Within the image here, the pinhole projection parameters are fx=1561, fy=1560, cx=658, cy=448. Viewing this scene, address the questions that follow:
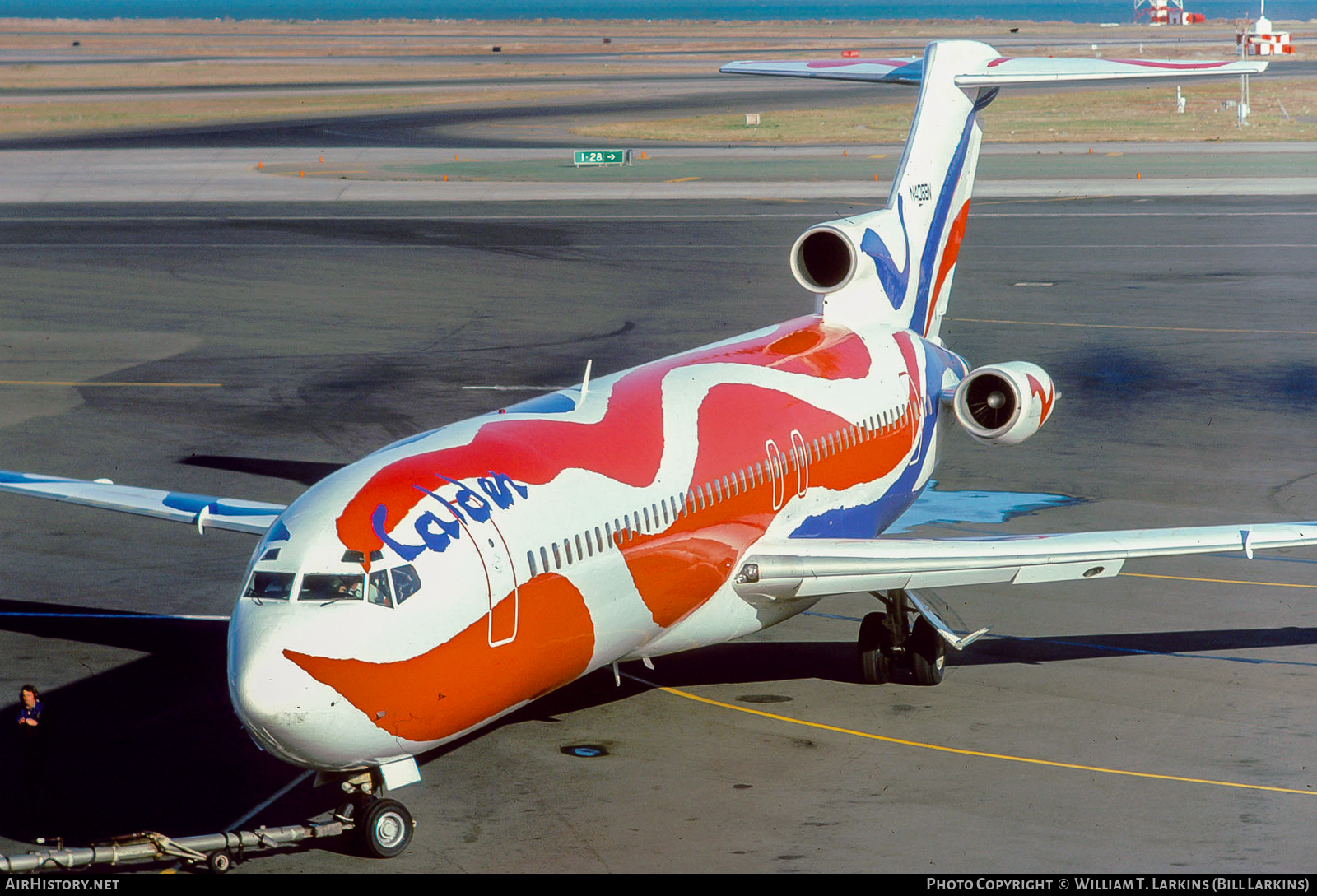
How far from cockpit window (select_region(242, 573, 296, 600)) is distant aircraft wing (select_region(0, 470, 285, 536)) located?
507 centimetres

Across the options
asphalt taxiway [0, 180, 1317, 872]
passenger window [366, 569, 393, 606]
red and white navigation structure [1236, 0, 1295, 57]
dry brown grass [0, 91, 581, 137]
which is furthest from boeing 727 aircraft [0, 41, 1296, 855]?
dry brown grass [0, 91, 581, 137]

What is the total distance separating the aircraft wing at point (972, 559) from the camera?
17500 millimetres

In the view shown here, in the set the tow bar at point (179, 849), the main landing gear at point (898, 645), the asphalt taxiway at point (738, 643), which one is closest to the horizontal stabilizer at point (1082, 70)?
the asphalt taxiway at point (738, 643)

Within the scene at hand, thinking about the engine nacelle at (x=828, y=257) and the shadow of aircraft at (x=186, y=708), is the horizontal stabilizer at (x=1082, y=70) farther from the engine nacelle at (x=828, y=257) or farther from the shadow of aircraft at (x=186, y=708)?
the shadow of aircraft at (x=186, y=708)

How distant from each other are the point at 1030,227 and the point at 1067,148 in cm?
2320

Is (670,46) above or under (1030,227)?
above

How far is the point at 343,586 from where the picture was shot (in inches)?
518

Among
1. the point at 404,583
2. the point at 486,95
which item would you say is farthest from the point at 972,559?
the point at 486,95

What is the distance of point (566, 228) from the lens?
58719 millimetres

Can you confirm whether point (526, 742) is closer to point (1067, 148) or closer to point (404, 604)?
point (404, 604)

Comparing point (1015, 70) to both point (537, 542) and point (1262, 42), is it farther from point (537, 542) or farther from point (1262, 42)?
point (1262, 42)

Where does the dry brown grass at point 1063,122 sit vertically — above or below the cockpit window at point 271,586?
above

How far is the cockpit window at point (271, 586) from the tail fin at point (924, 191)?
1132cm
